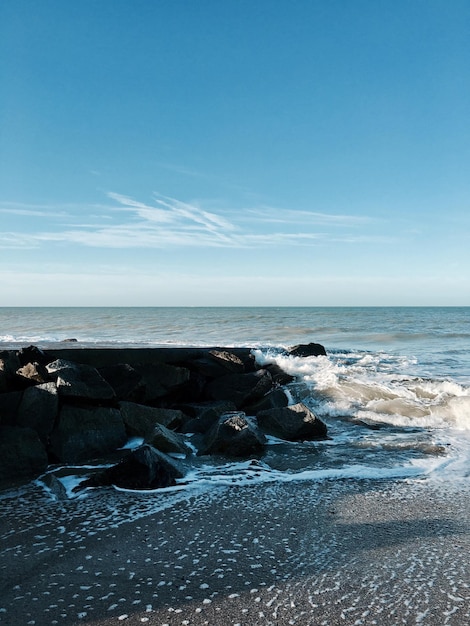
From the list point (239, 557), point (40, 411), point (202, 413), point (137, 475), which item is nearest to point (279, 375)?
point (202, 413)

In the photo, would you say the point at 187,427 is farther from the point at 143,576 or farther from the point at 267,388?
the point at 143,576

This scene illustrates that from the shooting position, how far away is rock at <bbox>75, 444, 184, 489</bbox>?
4699 mm

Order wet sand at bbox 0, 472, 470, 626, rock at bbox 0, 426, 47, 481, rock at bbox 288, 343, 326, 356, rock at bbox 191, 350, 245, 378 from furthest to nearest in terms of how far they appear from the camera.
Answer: rock at bbox 288, 343, 326, 356 → rock at bbox 191, 350, 245, 378 → rock at bbox 0, 426, 47, 481 → wet sand at bbox 0, 472, 470, 626

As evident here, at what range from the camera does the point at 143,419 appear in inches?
259

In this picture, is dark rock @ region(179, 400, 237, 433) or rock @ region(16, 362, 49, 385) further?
dark rock @ region(179, 400, 237, 433)

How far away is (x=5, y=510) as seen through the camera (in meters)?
4.20

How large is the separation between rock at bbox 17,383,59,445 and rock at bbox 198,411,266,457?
175cm

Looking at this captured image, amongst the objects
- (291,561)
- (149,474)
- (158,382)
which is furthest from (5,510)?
(158,382)

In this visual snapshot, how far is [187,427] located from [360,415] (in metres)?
2.97

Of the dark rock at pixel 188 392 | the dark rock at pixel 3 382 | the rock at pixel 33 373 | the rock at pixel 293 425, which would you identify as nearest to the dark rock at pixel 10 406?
the dark rock at pixel 3 382

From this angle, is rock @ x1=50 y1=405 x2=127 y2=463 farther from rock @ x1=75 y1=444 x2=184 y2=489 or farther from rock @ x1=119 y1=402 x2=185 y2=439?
rock @ x1=75 y1=444 x2=184 y2=489

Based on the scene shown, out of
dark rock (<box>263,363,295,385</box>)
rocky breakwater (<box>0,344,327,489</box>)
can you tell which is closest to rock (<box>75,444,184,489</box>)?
rocky breakwater (<box>0,344,327,489</box>)

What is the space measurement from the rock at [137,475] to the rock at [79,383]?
1494mm

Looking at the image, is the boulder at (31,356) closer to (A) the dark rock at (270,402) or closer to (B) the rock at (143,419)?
(B) the rock at (143,419)
